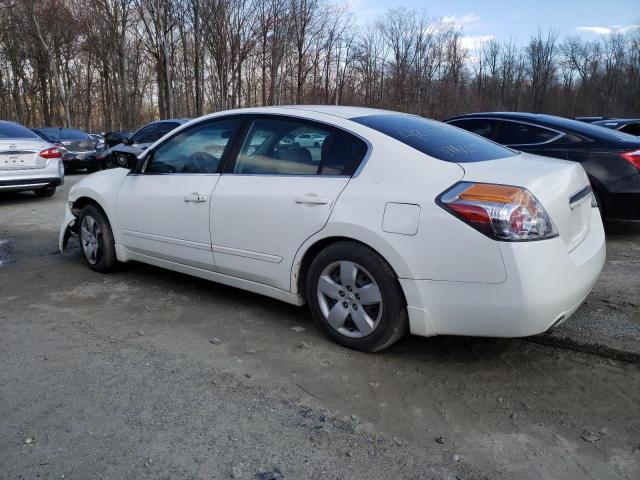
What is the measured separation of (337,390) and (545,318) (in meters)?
1.16

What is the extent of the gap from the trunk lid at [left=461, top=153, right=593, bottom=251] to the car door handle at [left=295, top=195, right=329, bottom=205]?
84 cm

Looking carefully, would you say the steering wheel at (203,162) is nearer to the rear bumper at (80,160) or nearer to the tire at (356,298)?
the tire at (356,298)

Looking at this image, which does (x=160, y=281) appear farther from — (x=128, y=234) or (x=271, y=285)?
(x=271, y=285)

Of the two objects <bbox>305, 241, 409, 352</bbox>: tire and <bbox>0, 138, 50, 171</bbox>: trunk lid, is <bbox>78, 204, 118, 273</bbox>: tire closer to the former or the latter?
<bbox>305, 241, 409, 352</bbox>: tire

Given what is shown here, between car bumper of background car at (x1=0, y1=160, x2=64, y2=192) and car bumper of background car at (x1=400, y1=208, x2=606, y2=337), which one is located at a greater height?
car bumper of background car at (x1=0, y1=160, x2=64, y2=192)

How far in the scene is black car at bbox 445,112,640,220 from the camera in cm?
579

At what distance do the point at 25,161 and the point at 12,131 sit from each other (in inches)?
30.1

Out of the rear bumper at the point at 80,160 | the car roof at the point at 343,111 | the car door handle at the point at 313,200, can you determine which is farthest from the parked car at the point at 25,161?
the car door handle at the point at 313,200

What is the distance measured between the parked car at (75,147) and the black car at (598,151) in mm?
12969

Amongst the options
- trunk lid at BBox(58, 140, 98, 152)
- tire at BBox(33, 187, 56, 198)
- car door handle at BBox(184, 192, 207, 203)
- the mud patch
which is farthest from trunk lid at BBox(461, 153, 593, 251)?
trunk lid at BBox(58, 140, 98, 152)

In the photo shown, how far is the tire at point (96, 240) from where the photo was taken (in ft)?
15.7

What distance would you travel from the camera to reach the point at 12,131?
9.61 metres

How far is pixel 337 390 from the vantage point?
281 centimetres

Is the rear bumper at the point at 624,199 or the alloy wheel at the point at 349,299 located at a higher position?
the rear bumper at the point at 624,199
